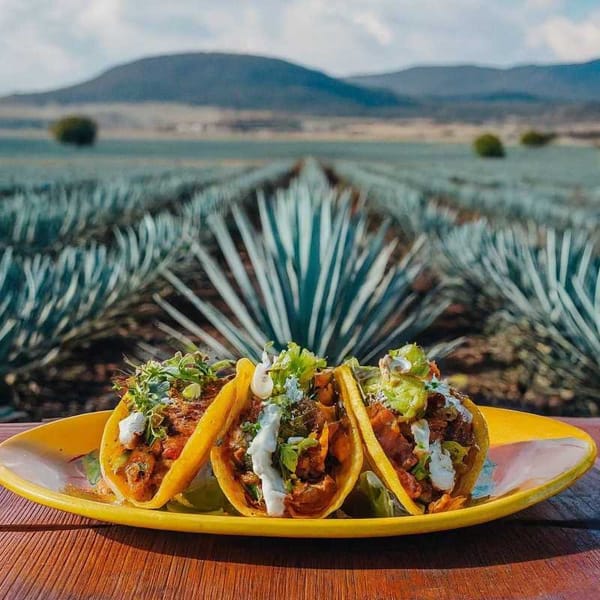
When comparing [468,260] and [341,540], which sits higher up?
[341,540]

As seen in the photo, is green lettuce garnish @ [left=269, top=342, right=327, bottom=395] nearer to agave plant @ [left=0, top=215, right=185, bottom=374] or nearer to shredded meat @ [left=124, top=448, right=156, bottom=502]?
shredded meat @ [left=124, top=448, right=156, bottom=502]

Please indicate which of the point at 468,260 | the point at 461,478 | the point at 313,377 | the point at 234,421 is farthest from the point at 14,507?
the point at 468,260

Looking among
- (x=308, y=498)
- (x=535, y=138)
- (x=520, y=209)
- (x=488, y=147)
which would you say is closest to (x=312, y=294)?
(x=308, y=498)

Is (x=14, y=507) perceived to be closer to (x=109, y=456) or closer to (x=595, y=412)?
(x=109, y=456)

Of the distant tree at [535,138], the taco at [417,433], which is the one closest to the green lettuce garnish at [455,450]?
the taco at [417,433]

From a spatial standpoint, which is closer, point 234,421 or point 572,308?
point 234,421

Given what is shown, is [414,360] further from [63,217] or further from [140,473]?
[63,217]
